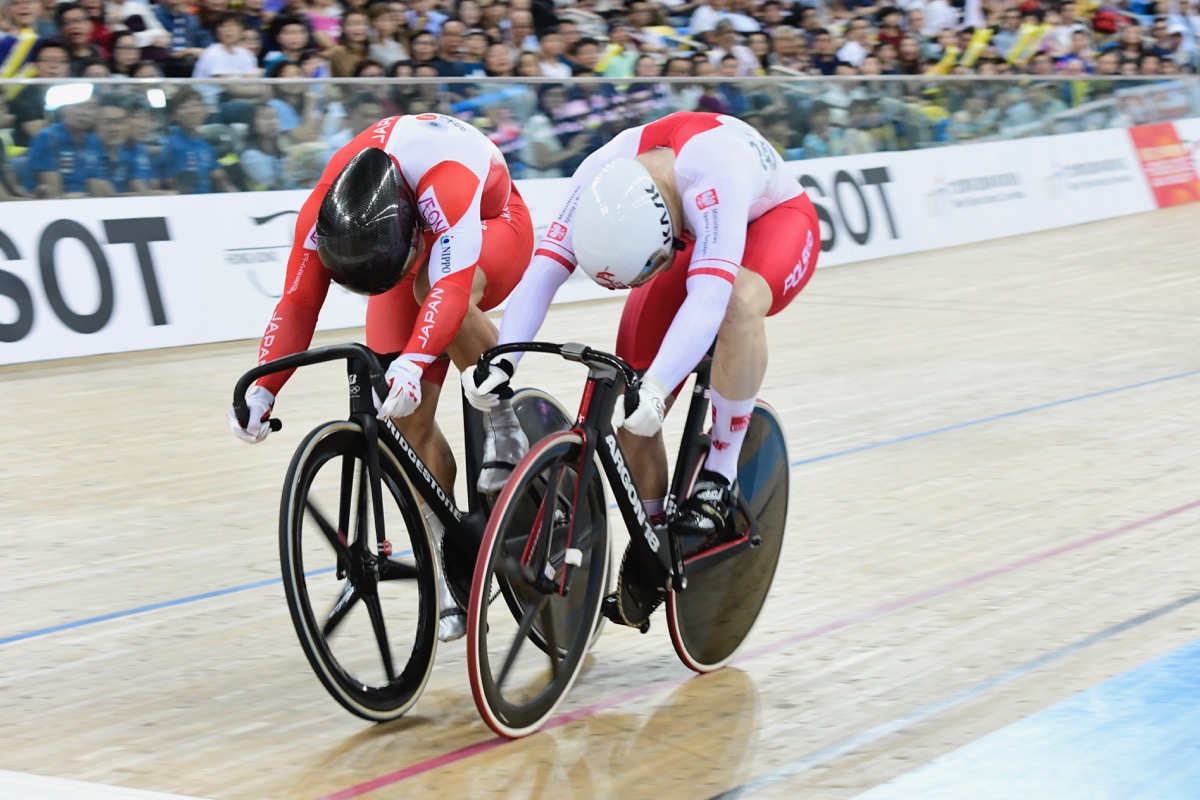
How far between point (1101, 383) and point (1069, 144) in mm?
7214

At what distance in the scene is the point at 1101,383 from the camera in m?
7.11

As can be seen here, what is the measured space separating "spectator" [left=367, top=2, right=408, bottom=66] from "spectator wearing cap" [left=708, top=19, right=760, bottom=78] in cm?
332

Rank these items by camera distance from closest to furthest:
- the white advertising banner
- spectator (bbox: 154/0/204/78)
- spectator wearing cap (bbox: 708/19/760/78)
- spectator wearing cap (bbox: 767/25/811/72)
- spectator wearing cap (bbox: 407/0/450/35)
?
the white advertising banner
spectator (bbox: 154/0/204/78)
spectator wearing cap (bbox: 407/0/450/35)
spectator wearing cap (bbox: 708/19/760/78)
spectator wearing cap (bbox: 767/25/811/72)

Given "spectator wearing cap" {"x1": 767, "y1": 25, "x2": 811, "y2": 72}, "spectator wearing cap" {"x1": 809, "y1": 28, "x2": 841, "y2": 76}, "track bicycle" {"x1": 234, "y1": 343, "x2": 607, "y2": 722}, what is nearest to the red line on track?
"track bicycle" {"x1": 234, "y1": 343, "x2": 607, "y2": 722}

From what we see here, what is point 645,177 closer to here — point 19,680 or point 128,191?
point 19,680

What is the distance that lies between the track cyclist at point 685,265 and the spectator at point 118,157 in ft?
16.7

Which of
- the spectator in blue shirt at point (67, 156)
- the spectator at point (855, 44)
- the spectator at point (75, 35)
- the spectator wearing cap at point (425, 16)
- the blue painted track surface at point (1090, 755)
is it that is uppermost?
the blue painted track surface at point (1090, 755)

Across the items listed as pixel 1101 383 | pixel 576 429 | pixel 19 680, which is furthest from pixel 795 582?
pixel 1101 383

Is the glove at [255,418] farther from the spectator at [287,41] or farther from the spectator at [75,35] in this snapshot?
the spectator at [287,41]

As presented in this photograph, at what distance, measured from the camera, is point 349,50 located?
9.47 m

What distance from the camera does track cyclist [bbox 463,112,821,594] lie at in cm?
302

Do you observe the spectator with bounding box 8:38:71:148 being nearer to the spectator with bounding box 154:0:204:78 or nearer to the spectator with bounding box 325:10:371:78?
the spectator with bounding box 154:0:204:78

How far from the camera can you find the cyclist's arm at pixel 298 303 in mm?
3211

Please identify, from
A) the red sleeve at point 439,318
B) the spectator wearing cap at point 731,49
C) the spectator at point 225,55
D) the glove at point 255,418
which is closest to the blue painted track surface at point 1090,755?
the red sleeve at point 439,318
